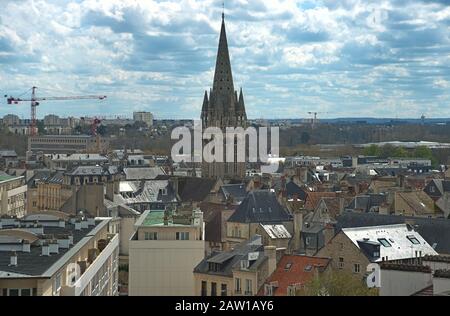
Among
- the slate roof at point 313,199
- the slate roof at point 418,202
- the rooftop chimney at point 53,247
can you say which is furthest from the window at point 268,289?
the slate roof at point 313,199

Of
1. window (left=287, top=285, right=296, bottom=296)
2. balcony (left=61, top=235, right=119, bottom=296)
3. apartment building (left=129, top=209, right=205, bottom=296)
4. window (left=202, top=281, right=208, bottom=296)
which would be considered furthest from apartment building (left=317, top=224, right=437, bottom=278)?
balcony (left=61, top=235, right=119, bottom=296)

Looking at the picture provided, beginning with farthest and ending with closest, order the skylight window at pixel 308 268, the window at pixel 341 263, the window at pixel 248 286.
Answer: the window at pixel 341 263 < the window at pixel 248 286 < the skylight window at pixel 308 268

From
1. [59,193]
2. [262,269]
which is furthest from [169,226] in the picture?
[59,193]

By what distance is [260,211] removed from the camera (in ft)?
223

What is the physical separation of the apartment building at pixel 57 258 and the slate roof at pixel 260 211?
18392 mm

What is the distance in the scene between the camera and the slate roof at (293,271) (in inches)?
1592

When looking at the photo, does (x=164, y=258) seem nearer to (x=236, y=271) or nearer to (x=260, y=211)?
→ (x=236, y=271)

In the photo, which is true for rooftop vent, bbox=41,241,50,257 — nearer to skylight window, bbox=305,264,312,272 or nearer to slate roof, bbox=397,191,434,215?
skylight window, bbox=305,264,312,272

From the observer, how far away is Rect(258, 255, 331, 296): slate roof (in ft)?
133

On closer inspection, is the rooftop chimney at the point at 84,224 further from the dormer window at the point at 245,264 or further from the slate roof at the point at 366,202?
the slate roof at the point at 366,202

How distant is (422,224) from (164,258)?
644 inches

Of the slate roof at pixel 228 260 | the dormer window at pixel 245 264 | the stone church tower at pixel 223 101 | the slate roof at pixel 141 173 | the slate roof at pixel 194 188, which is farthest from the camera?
the stone church tower at pixel 223 101
